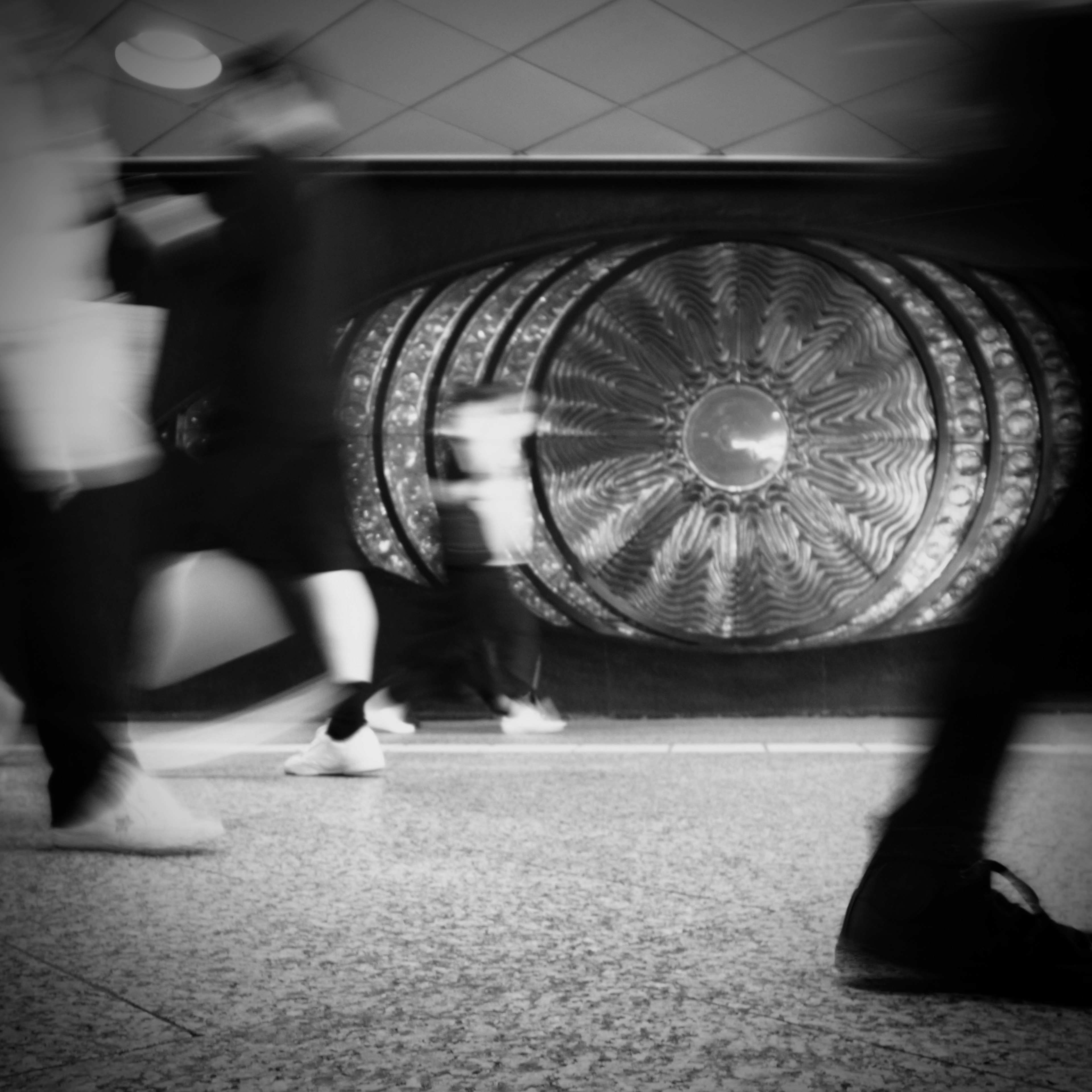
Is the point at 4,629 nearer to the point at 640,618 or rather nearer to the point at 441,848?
the point at 441,848

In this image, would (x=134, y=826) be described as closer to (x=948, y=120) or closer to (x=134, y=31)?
(x=948, y=120)

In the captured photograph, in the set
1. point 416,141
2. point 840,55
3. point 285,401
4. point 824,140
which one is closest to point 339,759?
point 285,401

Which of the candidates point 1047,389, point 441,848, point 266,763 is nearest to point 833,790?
point 441,848

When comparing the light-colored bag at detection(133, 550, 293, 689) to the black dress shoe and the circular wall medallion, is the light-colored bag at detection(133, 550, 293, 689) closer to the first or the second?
the circular wall medallion

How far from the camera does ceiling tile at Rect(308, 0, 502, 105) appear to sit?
286 centimetres

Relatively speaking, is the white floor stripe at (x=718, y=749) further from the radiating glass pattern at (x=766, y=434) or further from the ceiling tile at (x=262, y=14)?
the ceiling tile at (x=262, y=14)

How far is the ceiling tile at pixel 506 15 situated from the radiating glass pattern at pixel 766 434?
0.78 meters

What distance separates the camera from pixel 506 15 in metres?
2.84

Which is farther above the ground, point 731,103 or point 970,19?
point 731,103

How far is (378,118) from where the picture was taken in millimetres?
3365

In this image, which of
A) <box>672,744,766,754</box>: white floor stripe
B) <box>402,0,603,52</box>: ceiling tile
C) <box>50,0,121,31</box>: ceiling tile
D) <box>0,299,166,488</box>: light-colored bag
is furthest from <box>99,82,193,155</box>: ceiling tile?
<box>672,744,766,754</box>: white floor stripe

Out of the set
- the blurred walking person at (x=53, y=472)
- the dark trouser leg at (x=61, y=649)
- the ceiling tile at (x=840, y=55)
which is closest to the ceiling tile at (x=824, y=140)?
the ceiling tile at (x=840, y=55)

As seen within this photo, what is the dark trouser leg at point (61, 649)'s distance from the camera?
1374 mm

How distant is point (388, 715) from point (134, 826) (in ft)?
6.14
